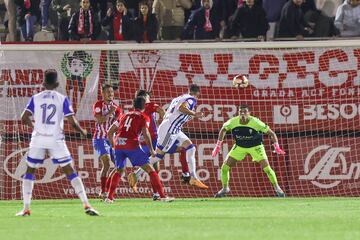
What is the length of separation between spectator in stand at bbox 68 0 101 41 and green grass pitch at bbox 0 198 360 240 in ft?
19.4

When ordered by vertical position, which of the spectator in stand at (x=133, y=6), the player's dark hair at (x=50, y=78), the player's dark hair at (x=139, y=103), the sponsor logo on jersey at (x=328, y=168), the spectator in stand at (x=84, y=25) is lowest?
the sponsor logo on jersey at (x=328, y=168)

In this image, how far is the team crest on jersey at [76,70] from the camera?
2517cm

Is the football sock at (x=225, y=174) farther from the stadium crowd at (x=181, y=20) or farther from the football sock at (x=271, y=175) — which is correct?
the stadium crowd at (x=181, y=20)

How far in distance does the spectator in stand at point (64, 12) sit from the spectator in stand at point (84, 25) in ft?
1.28

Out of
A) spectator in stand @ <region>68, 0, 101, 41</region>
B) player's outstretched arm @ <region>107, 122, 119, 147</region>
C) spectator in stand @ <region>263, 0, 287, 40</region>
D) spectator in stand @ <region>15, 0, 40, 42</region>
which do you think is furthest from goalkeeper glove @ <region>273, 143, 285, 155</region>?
spectator in stand @ <region>15, 0, 40, 42</region>

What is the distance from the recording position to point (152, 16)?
2569 centimetres

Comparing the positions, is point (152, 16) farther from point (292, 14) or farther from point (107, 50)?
point (292, 14)

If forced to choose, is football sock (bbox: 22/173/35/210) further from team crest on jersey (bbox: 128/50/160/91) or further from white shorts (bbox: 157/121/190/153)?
team crest on jersey (bbox: 128/50/160/91)

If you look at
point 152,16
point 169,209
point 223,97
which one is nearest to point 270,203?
point 169,209

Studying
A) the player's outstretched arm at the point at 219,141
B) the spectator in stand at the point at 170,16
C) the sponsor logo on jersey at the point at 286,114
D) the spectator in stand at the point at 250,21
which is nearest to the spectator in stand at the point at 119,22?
the spectator in stand at the point at 170,16

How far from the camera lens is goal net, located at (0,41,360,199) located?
986 inches

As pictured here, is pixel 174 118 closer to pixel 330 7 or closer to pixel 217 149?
pixel 217 149

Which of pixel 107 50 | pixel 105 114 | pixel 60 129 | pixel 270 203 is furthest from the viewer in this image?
pixel 107 50

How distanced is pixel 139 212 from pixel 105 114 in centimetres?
500
